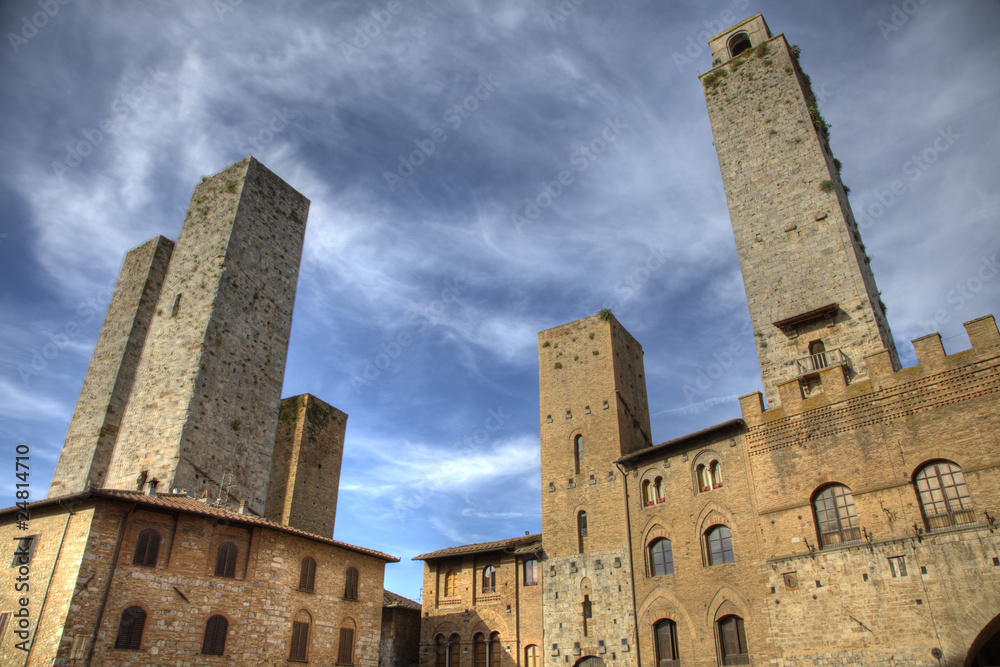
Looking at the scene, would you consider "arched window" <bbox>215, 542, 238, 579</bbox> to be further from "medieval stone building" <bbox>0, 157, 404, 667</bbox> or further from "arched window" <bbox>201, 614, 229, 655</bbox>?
"arched window" <bbox>201, 614, 229, 655</bbox>

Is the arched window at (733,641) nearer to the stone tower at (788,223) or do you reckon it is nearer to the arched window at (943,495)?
the arched window at (943,495)

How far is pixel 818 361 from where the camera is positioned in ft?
67.4

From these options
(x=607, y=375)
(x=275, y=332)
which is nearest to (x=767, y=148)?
(x=607, y=375)

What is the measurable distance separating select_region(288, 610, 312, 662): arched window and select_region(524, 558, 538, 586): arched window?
30.2 ft

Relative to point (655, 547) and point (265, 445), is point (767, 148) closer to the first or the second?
point (655, 547)

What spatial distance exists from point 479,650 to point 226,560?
12.0m

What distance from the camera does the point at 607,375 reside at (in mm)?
27938

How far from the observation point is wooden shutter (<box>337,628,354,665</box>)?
21844mm

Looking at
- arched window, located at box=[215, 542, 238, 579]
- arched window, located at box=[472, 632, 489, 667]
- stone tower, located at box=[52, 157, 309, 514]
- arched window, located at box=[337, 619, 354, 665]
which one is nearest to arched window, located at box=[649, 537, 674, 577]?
arched window, located at box=[472, 632, 489, 667]

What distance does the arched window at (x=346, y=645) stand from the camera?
21.9 metres

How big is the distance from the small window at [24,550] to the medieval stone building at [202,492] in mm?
48

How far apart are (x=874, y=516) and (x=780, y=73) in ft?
59.3

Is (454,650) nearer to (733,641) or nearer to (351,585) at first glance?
(351,585)

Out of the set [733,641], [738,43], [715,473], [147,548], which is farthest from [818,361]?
[147,548]
